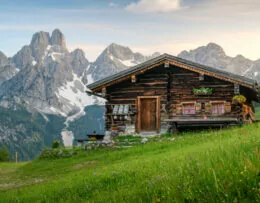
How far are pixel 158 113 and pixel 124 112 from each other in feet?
8.63

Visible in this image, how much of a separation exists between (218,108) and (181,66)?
4.16 meters

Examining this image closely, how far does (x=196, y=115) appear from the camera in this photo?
2705 centimetres

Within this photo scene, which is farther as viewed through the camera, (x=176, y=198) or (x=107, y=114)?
(x=107, y=114)

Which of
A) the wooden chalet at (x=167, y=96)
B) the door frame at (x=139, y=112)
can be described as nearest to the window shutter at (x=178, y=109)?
the wooden chalet at (x=167, y=96)

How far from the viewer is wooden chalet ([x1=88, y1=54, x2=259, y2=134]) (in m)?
26.3

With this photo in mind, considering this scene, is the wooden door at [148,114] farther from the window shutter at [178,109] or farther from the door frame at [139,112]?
the window shutter at [178,109]

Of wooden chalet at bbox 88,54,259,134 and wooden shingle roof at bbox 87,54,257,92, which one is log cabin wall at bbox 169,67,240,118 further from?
wooden shingle roof at bbox 87,54,257,92

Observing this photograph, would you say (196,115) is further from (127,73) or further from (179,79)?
(127,73)

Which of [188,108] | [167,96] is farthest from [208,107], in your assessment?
[167,96]

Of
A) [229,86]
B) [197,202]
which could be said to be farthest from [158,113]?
[197,202]

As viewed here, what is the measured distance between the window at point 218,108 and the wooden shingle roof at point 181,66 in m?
2.28

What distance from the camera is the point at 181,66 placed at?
87.7 feet

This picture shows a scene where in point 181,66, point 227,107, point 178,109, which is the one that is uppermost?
point 181,66

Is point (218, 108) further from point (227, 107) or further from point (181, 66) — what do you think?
point (181, 66)
